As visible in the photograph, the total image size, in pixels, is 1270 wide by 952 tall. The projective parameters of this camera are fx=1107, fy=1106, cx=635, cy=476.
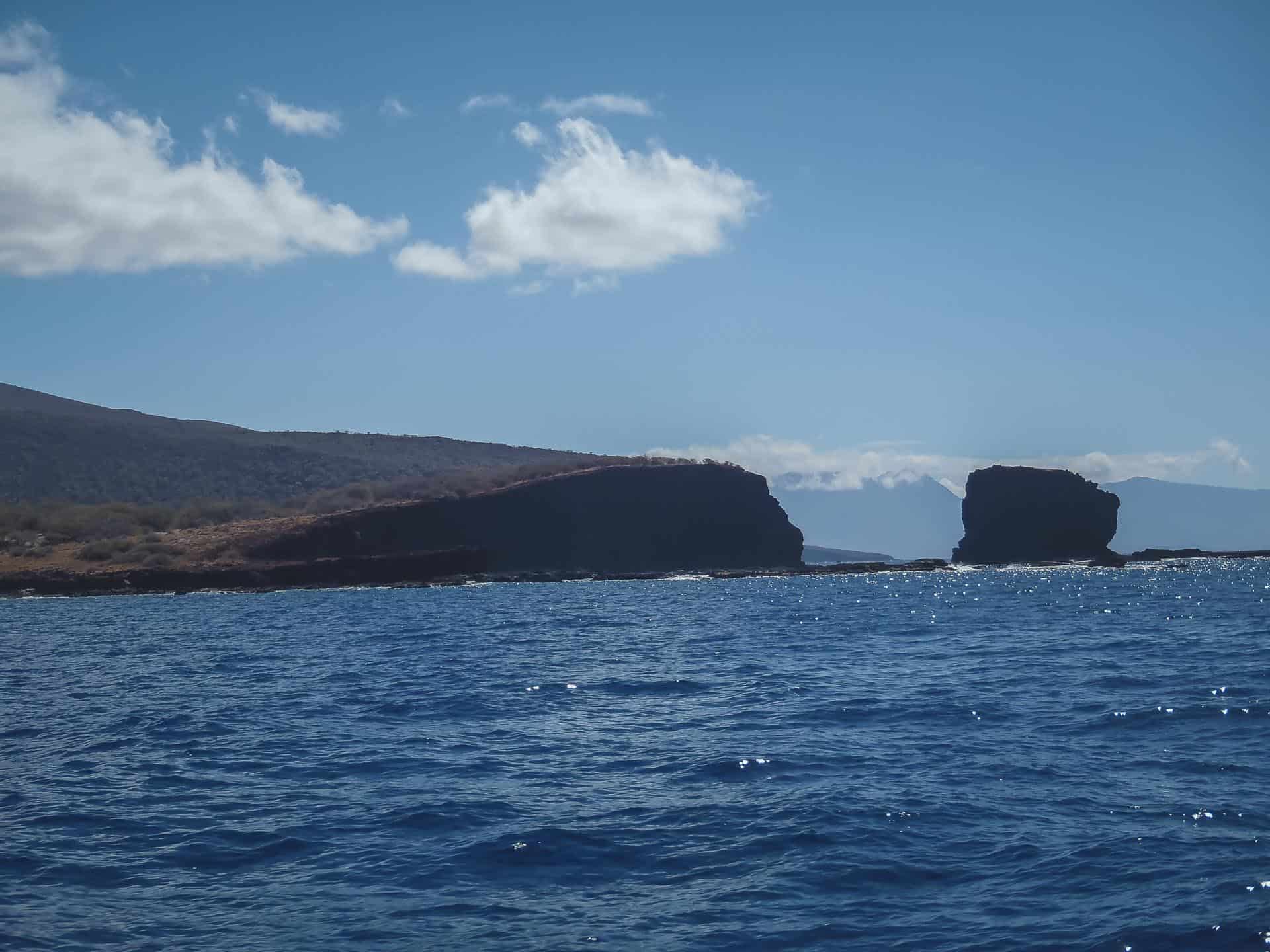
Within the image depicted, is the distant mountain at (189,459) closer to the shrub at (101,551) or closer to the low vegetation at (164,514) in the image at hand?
the low vegetation at (164,514)

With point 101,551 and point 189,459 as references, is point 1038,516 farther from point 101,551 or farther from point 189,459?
point 189,459

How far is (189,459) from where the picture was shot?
16225 cm

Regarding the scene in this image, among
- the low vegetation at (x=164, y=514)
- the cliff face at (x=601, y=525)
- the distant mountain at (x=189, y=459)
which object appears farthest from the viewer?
the distant mountain at (x=189, y=459)

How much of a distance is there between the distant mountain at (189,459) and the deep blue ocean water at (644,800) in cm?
10900

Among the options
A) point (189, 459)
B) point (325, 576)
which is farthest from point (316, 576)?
point (189, 459)

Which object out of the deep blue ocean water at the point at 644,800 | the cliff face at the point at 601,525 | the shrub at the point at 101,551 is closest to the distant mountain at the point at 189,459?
the cliff face at the point at 601,525

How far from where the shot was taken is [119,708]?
992 inches

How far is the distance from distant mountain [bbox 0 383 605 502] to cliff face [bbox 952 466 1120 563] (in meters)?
50.1

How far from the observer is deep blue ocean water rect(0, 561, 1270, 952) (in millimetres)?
11250

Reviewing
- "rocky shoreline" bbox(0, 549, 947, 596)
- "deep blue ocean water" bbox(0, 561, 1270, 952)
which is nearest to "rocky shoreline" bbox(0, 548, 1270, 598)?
"rocky shoreline" bbox(0, 549, 947, 596)

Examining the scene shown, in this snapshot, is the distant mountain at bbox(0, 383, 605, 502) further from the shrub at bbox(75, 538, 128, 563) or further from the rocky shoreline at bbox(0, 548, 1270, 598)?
the shrub at bbox(75, 538, 128, 563)

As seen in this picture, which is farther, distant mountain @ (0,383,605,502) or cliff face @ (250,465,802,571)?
distant mountain @ (0,383,605,502)

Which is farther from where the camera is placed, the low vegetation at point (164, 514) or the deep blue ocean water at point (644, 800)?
the low vegetation at point (164, 514)

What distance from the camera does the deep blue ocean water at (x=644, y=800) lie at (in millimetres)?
11250
